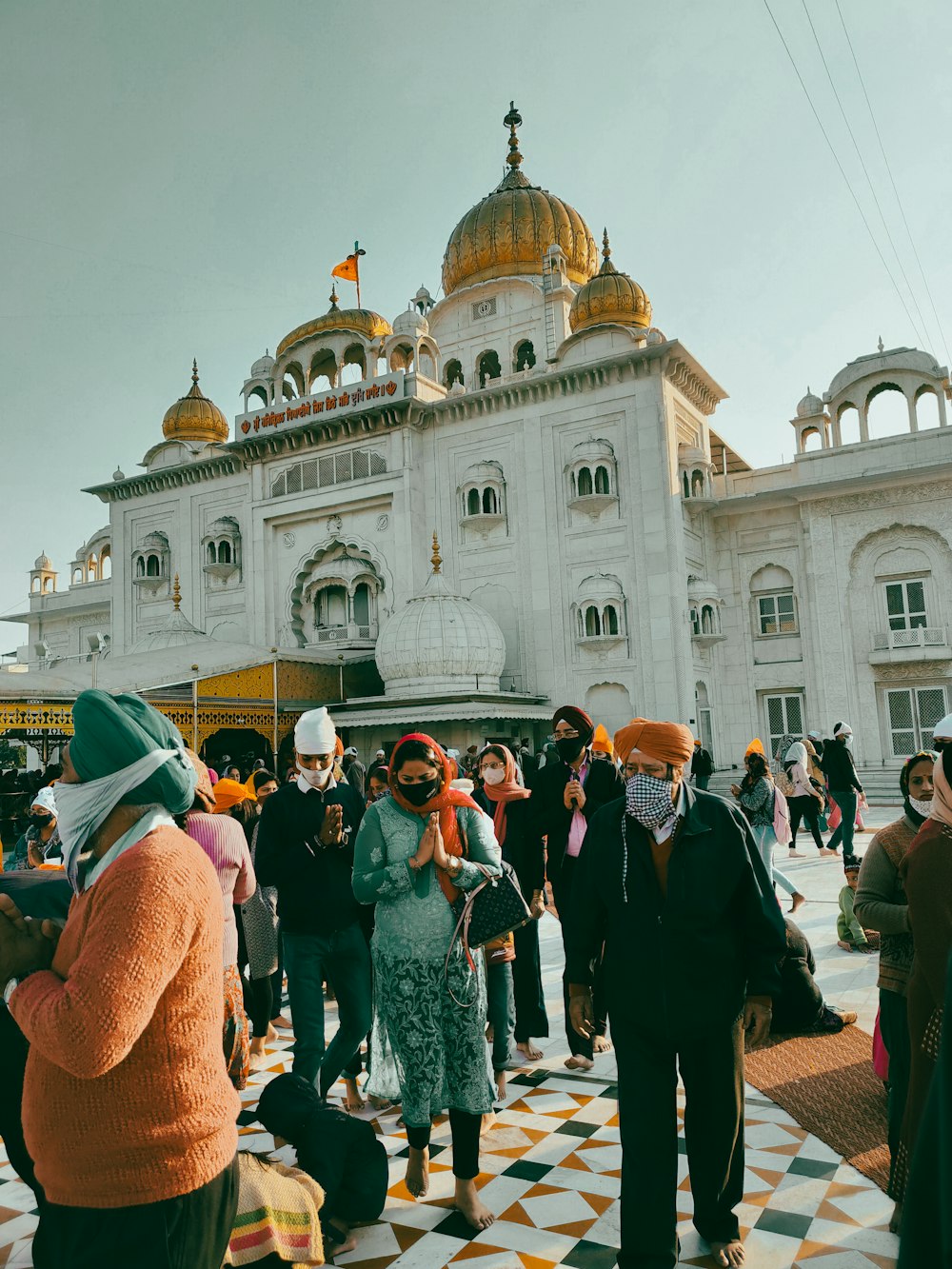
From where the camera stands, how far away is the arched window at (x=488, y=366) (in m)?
23.9

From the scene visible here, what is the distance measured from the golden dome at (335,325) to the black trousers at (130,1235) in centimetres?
2408

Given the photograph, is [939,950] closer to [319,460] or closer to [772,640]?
[772,640]

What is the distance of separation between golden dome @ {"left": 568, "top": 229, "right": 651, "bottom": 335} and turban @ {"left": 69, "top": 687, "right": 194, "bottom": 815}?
20609 millimetres

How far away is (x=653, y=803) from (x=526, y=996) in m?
2.41

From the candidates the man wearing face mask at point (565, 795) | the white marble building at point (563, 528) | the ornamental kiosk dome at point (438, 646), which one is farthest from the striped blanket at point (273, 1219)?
the ornamental kiosk dome at point (438, 646)

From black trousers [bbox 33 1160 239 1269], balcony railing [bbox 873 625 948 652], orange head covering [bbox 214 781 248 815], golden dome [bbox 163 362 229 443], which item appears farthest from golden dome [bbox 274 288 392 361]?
black trousers [bbox 33 1160 239 1269]

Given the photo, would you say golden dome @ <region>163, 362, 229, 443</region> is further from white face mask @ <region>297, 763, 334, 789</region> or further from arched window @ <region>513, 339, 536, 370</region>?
white face mask @ <region>297, 763, 334, 789</region>

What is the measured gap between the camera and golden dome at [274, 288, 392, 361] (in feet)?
79.3

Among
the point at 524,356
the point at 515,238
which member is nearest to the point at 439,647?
the point at 524,356

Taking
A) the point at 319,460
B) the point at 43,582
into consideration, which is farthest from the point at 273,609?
the point at 43,582

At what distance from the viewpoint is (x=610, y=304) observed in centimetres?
2106

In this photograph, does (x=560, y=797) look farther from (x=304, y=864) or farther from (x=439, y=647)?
(x=439, y=647)

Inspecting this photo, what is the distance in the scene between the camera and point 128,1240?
1.55m

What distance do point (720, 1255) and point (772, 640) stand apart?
19.0 metres
